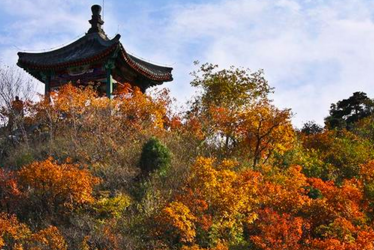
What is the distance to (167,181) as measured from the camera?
45.1 feet

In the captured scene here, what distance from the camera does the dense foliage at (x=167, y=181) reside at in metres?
11.0

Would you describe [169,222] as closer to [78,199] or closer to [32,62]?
[78,199]

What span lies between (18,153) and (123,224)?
6.46m

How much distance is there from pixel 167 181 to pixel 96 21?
11.7 metres

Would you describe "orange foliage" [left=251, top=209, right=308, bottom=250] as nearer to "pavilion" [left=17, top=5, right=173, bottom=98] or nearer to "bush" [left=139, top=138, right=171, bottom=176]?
"bush" [left=139, top=138, right=171, bottom=176]

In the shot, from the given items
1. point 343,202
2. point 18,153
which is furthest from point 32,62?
point 343,202

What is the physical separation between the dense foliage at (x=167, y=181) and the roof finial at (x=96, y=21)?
14.1 ft

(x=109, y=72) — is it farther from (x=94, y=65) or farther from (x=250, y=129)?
(x=250, y=129)

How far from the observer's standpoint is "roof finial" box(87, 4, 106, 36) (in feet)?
74.2

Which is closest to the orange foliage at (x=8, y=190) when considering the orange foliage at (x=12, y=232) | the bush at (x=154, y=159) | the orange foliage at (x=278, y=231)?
the orange foliage at (x=12, y=232)

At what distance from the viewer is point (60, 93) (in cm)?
1706

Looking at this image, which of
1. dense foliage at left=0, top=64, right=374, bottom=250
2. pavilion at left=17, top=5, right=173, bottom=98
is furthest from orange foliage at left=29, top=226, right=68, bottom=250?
pavilion at left=17, top=5, right=173, bottom=98

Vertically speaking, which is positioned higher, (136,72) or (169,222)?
(136,72)

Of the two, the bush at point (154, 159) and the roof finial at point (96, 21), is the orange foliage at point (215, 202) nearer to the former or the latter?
the bush at point (154, 159)
